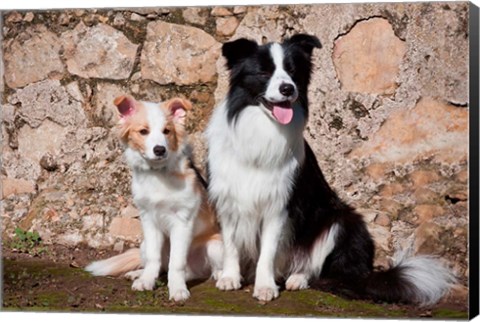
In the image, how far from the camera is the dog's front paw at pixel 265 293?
15.8 feet

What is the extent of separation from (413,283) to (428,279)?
0.09 meters

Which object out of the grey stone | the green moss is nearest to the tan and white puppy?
the grey stone

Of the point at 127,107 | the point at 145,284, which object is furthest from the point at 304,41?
the point at 145,284

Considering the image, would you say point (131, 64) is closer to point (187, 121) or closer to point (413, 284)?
point (187, 121)

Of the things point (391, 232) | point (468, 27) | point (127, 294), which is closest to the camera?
point (468, 27)

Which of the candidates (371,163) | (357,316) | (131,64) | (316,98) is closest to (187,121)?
(131,64)

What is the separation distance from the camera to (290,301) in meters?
4.86

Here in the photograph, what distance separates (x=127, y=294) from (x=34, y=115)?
1.61 meters

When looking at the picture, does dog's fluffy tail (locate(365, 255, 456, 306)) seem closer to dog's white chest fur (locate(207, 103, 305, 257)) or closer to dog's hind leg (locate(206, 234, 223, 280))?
dog's white chest fur (locate(207, 103, 305, 257))

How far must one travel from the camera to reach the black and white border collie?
4676 millimetres

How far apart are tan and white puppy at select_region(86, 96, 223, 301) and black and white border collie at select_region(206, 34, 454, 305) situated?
171mm

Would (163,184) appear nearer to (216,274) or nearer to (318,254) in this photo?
(216,274)

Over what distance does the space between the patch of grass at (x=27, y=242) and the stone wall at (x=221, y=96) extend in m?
0.07

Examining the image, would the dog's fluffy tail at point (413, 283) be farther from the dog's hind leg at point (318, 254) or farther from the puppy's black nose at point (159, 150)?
the puppy's black nose at point (159, 150)
